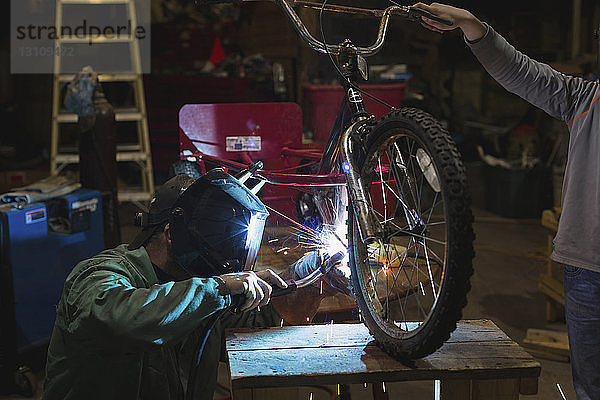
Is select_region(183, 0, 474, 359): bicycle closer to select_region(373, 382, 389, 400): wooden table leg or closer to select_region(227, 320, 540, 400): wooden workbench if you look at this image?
select_region(227, 320, 540, 400): wooden workbench

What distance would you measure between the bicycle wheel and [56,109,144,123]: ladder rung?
3555mm

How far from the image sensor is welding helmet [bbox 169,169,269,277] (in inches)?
70.7

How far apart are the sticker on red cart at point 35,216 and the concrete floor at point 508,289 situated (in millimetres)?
876

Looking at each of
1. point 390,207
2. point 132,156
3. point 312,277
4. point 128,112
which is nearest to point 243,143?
point 390,207

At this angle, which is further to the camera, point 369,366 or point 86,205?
point 86,205

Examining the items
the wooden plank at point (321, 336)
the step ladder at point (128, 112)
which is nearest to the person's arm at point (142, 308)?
the wooden plank at point (321, 336)

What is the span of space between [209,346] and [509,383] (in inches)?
34.7

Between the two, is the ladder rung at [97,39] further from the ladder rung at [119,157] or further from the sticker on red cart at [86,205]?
the sticker on red cart at [86,205]

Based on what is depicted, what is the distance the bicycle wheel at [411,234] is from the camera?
1556 millimetres

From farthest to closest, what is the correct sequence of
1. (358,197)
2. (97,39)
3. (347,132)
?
(97,39), (347,132), (358,197)

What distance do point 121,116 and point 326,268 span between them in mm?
3812

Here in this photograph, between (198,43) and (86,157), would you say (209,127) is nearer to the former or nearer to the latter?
(86,157)

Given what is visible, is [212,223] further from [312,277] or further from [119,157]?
[119,157]

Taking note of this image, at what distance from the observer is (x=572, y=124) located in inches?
85.7
